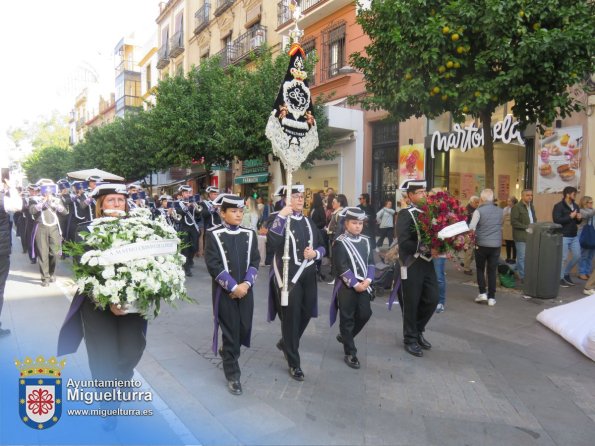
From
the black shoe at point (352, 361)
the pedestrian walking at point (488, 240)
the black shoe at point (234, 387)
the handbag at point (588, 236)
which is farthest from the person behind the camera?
the handbag at point (588, 236)

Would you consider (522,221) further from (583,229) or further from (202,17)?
Result: (202,17)

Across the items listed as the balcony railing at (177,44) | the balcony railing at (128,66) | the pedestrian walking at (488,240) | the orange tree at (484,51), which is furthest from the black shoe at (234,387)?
the balcony railing at (128,66)

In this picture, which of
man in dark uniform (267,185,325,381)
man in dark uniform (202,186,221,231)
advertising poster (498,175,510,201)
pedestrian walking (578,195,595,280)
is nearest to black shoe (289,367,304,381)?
man in dark uniform (267,185,325,381)

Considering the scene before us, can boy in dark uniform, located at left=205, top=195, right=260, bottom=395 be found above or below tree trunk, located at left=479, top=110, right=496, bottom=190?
below

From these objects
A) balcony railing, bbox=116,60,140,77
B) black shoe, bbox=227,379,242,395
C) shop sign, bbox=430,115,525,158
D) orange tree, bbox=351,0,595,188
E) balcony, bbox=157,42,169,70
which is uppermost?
balcony railing, bbox=116,60,140,77

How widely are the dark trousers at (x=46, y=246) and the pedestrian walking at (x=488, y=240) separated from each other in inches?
308

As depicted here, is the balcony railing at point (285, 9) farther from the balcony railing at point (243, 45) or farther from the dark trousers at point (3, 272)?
the dark trousers at point (3, 272)

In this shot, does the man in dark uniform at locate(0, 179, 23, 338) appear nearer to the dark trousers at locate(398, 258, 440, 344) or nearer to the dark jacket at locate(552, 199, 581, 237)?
the dark trousers at locate(398, 258, 440, 344)

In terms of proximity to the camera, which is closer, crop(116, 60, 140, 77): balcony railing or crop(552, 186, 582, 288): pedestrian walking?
crop(552, 186, 582, 288): pedestrian walking

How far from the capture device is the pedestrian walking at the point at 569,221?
9.16 m

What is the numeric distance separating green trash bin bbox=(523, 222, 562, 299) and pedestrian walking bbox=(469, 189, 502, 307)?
2.70ft

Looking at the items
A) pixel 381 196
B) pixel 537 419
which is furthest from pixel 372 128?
pixel 537 419

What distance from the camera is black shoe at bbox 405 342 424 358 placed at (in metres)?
5.34

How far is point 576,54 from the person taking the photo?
726 cm
